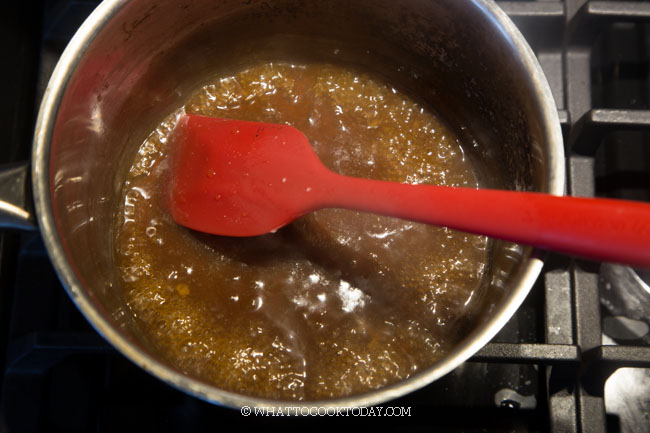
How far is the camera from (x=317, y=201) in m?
0.79

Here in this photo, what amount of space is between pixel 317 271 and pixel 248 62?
43 centimetres

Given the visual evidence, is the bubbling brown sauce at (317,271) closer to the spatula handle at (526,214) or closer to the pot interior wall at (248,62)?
the pot interior wall at (248,62)

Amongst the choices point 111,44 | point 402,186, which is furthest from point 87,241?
point 402,186

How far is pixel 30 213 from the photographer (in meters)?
0.67

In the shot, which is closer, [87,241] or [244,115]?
[87,241]

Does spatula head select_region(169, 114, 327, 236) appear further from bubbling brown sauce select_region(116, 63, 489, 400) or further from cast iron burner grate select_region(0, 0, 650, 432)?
cast iron burner grate select_region(0, 0, 650, 432)

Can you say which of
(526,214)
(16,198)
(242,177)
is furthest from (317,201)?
(16,198)

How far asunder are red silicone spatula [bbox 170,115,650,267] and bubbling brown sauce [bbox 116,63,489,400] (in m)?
0.07

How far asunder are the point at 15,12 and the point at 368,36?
0.66 meters

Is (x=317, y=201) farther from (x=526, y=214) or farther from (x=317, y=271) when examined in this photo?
(x=526, y=214)

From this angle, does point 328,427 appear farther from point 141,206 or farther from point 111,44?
point 111,44

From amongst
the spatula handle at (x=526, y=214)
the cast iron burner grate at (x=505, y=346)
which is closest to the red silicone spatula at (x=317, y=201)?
the spatula handle at (x=526, y=214)

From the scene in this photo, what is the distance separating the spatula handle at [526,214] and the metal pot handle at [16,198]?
40cm

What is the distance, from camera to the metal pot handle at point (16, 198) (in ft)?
2.19
